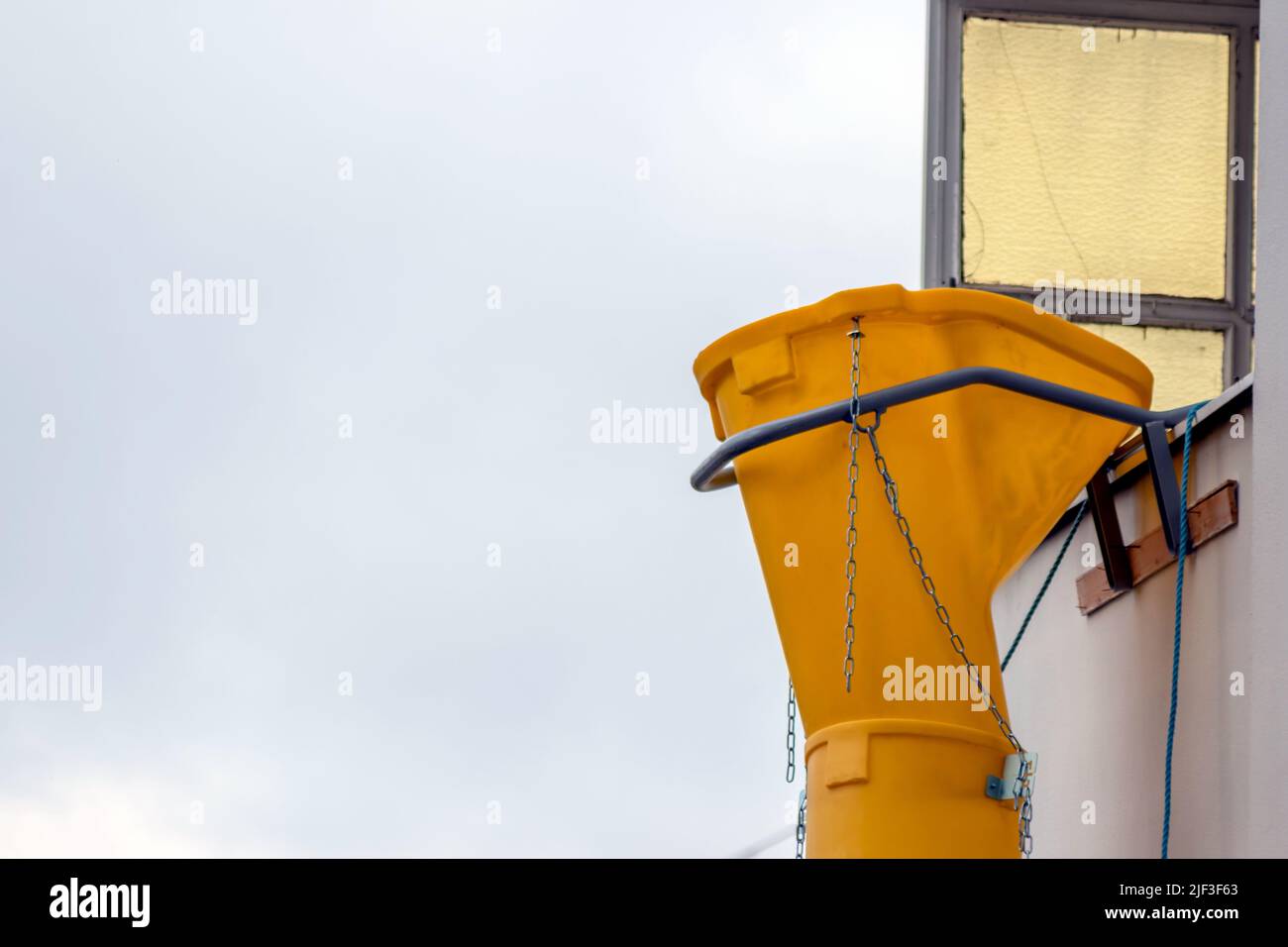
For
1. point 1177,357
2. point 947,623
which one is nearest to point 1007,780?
point 947,623

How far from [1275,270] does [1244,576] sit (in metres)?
0.59

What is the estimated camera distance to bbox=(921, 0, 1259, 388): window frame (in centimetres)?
571

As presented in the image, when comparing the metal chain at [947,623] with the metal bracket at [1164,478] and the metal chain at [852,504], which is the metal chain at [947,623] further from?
the metal bracket at [1164,478]

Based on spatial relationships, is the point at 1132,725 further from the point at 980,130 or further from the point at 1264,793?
the point at 980,130

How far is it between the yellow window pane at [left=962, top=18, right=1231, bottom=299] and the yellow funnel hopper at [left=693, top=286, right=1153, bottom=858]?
2197 millimetres

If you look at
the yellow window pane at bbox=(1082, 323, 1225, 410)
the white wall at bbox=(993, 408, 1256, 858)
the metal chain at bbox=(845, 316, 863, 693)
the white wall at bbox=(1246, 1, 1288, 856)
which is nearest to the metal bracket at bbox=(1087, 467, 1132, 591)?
the white wall at bbox=(993, 408, 1256, 858)

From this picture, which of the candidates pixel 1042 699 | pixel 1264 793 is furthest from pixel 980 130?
pixel 1264 793

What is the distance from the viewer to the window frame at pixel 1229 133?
5715 millimetres

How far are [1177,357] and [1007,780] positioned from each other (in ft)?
8.42

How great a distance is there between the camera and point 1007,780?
3451mm

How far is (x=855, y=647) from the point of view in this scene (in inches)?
138

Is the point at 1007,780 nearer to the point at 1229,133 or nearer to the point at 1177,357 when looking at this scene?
the point at 1177,357

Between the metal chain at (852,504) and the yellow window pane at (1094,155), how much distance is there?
91.9 inches
